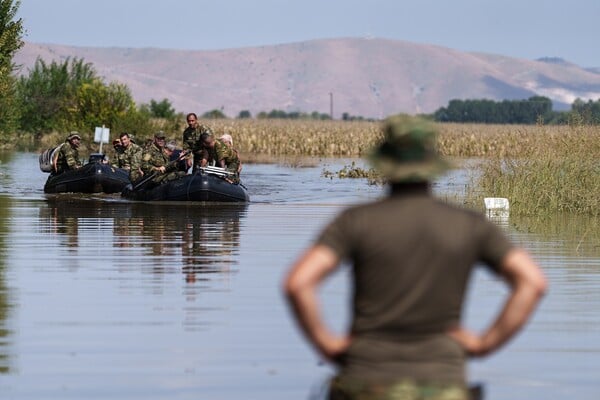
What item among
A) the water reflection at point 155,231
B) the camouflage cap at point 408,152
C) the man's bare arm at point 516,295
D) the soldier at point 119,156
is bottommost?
the water reflection at point 155,231

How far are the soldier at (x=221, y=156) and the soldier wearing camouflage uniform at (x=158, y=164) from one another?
0.80 metres

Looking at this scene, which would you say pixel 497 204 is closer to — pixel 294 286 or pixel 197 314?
pixel 197 314

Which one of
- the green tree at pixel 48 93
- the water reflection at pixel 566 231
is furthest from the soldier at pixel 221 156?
the green tree at pixel 48 93

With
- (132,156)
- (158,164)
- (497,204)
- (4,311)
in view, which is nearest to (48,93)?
(132,156)

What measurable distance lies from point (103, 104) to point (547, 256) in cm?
6006

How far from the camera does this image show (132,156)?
36.2 meters

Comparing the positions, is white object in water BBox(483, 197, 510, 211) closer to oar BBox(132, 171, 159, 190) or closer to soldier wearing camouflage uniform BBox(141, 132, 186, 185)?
soldier wearing camouflage uniform BBox(141, 132, 186, 185)

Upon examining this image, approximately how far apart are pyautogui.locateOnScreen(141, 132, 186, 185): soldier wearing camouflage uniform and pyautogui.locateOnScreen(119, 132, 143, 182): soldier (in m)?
0.16

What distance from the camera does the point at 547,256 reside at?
21391mm

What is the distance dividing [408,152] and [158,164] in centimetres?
2882

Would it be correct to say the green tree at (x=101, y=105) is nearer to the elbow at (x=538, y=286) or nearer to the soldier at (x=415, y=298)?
the soldier at (x=415, y=298)

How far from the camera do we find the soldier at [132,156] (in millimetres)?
35000

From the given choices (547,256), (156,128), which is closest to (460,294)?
(547,256)

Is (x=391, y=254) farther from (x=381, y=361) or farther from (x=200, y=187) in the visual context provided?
(x=200, y=187)
